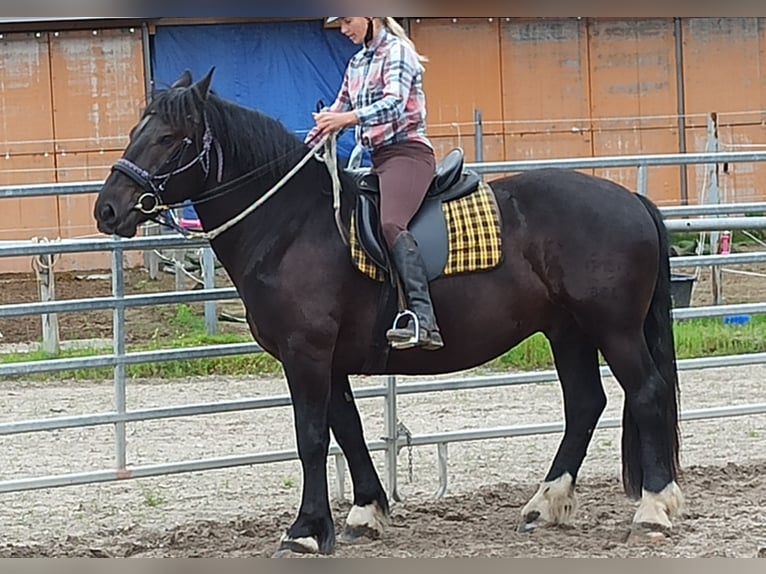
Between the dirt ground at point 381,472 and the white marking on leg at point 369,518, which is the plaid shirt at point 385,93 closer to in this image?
the white marking on leg at point 369,518

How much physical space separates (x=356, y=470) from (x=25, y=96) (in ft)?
32.1

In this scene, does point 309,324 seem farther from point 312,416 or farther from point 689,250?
point 689,250

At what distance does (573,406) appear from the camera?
17.2 feet

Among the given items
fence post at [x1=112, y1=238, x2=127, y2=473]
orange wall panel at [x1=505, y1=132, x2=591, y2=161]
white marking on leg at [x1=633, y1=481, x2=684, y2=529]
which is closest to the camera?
white marking on leg at [x1=633, y1=481, x2=684, y2=529]

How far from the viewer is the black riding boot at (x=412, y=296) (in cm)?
453

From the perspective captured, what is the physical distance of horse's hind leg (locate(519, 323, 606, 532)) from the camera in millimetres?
5125

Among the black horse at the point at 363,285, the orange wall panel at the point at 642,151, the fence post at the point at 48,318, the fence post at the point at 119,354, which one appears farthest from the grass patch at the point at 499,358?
the orange wall panel at the point at 642,151

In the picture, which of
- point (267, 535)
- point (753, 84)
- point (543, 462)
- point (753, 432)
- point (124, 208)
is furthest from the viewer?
point (753, 84)

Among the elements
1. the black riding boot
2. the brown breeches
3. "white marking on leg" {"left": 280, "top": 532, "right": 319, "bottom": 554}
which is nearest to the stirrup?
the black riding boot

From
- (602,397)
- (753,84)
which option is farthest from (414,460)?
(753,84)

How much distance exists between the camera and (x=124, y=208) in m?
4.51

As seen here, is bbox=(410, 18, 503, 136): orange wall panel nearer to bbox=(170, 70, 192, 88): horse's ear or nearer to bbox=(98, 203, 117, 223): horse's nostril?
bbox=(170, 70, 192, 88): horse's ear

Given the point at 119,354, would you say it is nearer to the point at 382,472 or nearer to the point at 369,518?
the point at 369,518

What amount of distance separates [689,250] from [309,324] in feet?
30.0
